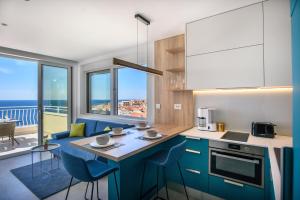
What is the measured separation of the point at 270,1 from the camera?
1.87 m

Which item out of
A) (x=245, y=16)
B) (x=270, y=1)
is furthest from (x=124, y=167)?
(x=270, y=1)

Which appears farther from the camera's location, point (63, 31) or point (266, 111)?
point (63, 31)

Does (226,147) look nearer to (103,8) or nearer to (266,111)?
(266,111)

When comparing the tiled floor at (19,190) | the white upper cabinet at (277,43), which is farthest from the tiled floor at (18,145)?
the white upper cabinet at (277,43)

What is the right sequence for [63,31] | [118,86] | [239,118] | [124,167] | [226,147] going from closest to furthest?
1. [124,167]
2. [226,147]
3. [239,118]
4. [63,31]
5. [118,86]

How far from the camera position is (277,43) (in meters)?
1.84

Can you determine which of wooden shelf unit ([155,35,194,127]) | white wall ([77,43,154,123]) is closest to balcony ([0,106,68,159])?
white wall ([77,43,154,123])

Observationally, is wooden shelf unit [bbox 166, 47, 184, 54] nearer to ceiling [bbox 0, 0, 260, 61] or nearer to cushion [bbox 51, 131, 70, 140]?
ceiling [bbox 0, 0, 260, 61]

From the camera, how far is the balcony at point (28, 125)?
4.08 metres

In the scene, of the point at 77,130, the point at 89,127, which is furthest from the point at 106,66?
the point at 77,130

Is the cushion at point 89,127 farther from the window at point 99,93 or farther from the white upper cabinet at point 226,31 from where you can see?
the white upper cabinet at point 226,31

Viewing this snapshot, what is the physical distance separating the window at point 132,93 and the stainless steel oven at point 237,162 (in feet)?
5.92

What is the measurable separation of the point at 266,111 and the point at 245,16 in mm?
1282

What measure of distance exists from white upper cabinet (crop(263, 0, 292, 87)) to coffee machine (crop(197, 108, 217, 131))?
844mm
